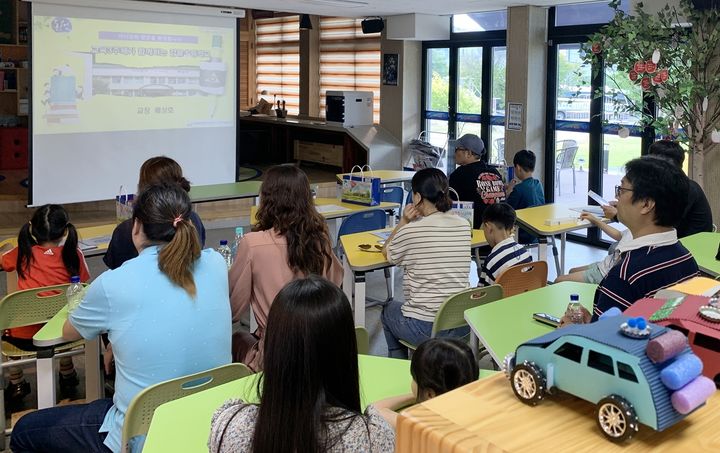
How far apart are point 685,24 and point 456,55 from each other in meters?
4.14

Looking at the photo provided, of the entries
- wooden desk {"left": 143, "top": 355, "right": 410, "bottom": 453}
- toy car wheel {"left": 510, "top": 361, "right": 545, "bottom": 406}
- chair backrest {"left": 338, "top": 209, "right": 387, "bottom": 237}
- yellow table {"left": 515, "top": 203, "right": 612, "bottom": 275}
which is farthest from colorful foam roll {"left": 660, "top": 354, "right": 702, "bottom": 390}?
chair backrest {"left": 338, "top": 209, "right": 387, "bottom": 237}

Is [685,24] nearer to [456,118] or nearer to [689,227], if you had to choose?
[689,227]

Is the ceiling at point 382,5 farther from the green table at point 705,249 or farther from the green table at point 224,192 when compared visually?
the green table at point 705,249

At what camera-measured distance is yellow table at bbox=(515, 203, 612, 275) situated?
5133mm

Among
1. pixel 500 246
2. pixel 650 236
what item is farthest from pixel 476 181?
pixel 650 236

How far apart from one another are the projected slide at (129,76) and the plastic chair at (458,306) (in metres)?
5.90

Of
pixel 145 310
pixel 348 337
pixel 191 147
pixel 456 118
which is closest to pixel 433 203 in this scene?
pixel 145 310

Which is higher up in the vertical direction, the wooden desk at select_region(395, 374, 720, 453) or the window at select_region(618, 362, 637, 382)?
the window at select_region(618, 362, 637, 382)

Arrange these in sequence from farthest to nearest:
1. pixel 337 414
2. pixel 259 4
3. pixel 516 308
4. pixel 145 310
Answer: pixel 259 4 → pixel 516 308 → pixel 145 310 → pixel 337 414

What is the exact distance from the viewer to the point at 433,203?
3.64 m

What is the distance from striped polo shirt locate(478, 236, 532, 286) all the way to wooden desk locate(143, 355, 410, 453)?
1713mm

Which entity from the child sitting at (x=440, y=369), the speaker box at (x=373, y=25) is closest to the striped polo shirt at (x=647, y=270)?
the child sitting at (x=440, y=369)

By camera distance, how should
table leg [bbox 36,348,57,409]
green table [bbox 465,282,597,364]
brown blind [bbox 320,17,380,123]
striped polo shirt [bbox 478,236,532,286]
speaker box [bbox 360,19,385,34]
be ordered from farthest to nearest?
1. brown blind [bbox 320,17,380,123]
2. speaker box [bbox 360,19,385,34]
3. striped polo shirt [bbox 478,236,532,286]
4. table leg [bbox 36,348,57,409]
5. green table [bbox 465,282,597,364]

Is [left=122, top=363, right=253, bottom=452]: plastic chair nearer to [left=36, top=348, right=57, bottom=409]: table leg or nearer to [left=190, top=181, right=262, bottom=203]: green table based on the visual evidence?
[left=36, top=348, right=57, bottom=409]: table leg
